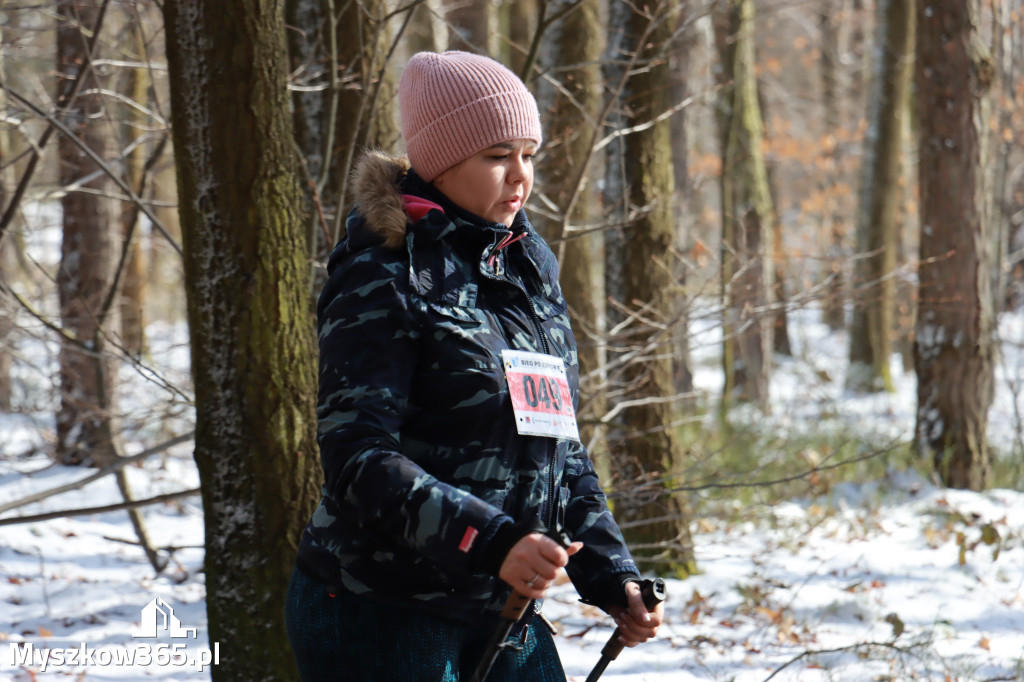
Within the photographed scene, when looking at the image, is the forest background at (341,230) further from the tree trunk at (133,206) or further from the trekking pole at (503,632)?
the trekking pole at (503,632)

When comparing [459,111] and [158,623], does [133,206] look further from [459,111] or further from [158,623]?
[459,111]

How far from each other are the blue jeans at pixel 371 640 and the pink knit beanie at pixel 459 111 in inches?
Answer: 34.6

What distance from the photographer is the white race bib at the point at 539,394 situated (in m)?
1.85

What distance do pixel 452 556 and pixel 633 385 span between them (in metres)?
3.26

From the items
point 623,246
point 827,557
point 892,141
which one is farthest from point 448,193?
point 892,141

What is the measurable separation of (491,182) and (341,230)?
2169mm

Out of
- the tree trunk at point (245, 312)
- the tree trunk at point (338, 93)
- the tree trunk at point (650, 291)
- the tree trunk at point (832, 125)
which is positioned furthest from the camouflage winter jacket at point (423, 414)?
the tree trunk at point (832, 125)

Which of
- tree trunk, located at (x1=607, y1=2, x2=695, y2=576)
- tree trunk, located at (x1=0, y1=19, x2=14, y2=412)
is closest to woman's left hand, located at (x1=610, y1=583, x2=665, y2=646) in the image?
tree trunk, located at (x1=607, y1=2, x2=695, y2=576)

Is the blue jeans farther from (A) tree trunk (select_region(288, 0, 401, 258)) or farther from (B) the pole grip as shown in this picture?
(A) tree trunk (select_region(288, 0, 401, 258))

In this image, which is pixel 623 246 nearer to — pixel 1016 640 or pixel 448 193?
Answer: pixel 1016 640

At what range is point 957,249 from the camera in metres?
7.34

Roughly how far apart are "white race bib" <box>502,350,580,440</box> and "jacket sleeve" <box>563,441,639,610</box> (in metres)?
0.15

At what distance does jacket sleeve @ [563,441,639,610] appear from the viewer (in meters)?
2.02

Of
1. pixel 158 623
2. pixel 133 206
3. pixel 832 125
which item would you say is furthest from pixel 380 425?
pixel 832 125
